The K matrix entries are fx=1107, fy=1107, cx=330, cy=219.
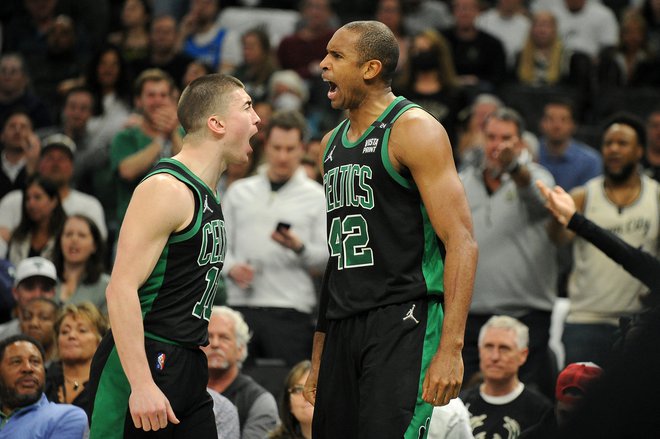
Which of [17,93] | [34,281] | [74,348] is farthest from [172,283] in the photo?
[17,93]

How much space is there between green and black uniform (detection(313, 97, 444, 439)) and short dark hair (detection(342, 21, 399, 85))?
159 millimetres

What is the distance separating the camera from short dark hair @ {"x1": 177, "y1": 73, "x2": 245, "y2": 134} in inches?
170

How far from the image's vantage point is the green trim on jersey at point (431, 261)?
13.9 feet

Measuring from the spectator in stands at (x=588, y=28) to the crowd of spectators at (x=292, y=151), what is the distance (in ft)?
0.07

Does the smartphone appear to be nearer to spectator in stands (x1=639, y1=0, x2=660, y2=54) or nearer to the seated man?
the seated man

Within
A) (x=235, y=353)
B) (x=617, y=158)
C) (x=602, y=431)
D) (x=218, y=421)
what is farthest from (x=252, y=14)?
(x=602, y=431)

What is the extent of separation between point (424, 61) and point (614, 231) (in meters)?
3.25

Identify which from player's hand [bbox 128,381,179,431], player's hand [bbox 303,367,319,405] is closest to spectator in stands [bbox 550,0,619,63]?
player's hand [bbox 303,367,319,405]

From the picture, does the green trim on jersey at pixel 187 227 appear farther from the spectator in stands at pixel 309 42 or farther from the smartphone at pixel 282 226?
the spectator in stands at pixel 309 42

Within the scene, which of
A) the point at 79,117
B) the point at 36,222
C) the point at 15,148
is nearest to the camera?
the point at 36,222

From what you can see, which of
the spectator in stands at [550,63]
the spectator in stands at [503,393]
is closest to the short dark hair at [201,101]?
the spectator in stands at [503,393]

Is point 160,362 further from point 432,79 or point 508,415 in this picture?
point 432,79

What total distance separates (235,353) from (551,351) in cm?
234

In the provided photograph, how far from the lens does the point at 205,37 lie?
12242mm
